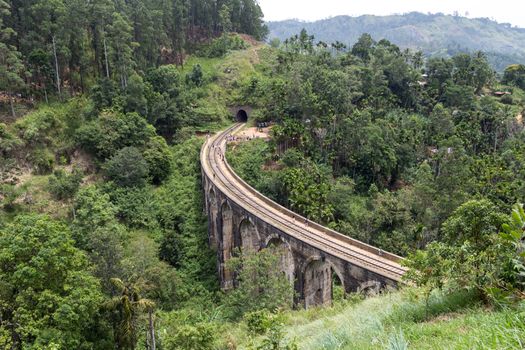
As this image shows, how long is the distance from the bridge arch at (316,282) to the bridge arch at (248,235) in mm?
6869

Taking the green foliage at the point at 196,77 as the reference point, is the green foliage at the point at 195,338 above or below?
below

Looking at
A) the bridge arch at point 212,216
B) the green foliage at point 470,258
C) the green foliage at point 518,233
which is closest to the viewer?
the green foliage at point 518,233

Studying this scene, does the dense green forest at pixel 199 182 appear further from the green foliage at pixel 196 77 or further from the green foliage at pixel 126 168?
the green foliage at pixel 196 77

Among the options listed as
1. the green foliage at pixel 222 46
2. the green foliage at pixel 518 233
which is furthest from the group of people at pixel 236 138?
the green foliage at pixel 518 233

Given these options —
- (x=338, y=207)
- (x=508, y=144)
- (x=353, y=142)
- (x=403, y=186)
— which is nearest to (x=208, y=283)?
(x=338, y=207)

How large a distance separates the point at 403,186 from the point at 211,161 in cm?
2878

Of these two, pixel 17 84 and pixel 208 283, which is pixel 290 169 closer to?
pixel 208 283

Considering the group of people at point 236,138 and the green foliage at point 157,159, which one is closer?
the green foliage at point 157,159

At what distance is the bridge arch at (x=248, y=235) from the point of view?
129 ft

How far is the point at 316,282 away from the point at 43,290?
65.1 ft

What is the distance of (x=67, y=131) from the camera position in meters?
51.3

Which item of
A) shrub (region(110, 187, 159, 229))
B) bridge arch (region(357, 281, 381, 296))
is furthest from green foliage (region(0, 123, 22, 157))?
bridge arch (region(357, 281, 381, 296))

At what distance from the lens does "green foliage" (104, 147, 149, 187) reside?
48125 mm

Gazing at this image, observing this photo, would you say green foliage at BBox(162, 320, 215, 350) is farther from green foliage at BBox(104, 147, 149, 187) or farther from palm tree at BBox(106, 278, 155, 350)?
green foliage at BBox(104, 147, 149, 187)
